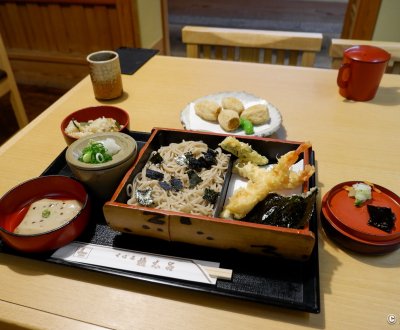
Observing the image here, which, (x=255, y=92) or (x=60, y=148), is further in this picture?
(x=255, y=92)

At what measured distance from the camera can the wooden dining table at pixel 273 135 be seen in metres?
0.69

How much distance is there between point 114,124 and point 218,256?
63cm

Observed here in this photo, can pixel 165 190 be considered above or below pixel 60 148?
above

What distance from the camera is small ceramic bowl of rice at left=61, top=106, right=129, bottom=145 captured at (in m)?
1.13

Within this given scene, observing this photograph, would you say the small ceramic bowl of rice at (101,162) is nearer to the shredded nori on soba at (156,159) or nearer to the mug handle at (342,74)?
the shredded nori on soba at (156,159)

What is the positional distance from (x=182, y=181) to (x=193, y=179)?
32 mm

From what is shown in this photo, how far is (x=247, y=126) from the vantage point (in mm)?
1215

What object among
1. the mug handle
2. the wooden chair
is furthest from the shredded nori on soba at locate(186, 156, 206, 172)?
the wooden chair

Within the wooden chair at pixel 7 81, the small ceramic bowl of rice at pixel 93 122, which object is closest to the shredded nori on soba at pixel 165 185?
the small ceramic bowl of rice at pixel 93 122

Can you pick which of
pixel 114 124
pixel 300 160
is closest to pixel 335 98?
pixel 300 160

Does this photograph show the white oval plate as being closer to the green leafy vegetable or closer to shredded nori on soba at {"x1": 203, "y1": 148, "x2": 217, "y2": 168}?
the green leafy vegetable

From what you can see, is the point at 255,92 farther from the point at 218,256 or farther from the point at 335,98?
the point at 218,256

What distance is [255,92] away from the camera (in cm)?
153

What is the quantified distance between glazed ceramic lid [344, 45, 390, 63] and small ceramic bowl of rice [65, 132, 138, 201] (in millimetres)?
978
